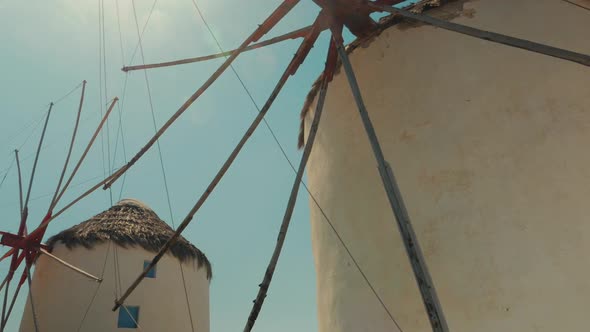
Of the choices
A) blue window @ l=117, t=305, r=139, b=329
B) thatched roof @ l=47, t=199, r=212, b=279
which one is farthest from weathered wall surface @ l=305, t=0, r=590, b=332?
thatched roof @ l=47, t=199, r=212, b=279

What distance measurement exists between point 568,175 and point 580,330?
963 millimetres

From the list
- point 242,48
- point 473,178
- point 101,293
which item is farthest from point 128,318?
point 473,178

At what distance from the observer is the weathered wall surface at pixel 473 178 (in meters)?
3.00

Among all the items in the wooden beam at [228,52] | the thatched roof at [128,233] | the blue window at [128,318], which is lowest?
the blue window at [128,318]

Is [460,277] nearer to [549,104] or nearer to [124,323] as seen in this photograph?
[549,104]

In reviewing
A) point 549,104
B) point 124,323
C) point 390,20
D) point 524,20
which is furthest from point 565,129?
point 124,323

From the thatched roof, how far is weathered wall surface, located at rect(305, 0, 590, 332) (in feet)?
24.8

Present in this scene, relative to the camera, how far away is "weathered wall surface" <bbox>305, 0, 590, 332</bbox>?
300 centimetres

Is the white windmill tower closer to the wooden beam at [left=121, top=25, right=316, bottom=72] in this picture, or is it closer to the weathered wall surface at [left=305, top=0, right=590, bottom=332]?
the wooden beam at [left=121, top=25, right=316, bottom=72]

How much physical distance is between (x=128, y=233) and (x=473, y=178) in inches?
363

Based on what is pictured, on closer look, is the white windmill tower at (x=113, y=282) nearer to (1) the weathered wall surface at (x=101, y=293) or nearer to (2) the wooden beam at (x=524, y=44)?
(1) the weathered wall surface at (x=101, y=293)

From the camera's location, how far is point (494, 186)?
3.31m

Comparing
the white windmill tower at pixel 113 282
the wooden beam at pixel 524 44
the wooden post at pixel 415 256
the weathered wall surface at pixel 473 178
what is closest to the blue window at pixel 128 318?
the white windmill tower at pixel 113 282

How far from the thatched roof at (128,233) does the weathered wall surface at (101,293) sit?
0.59ft
